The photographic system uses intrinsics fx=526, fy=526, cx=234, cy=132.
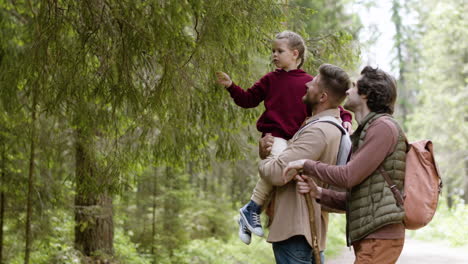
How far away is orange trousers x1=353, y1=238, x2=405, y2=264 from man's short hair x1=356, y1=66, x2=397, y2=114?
0.70m

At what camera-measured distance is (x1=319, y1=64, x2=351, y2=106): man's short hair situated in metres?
3.17

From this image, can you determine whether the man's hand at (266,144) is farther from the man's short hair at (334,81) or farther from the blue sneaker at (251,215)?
the man's short hair at (334,81)

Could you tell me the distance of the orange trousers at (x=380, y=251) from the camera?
2.75 metres

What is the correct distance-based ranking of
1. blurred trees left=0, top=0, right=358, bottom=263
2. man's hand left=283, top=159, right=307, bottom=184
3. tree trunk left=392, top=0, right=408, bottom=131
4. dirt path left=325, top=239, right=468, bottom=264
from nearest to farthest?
1. man's hand left=283, top=159, right=307, bottom=184
2. blurred trees left=0, top=0, right=358, bottom=263
3. dirt path left=325, top=239, right=468, bottom=264
4. tree trunk left=392, top=0, right=408, bottom=131

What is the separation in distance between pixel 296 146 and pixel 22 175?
19.5ft

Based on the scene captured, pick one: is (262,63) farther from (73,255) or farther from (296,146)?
(296,146)

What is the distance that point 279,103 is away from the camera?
3.55 m

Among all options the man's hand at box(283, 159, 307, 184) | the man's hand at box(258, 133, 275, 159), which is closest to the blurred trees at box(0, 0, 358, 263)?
the man's hand at box(258, 133, 275, 159)

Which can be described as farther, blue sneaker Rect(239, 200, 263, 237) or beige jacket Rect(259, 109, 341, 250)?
blue sneaker Rect(239, 200, 263, 237)

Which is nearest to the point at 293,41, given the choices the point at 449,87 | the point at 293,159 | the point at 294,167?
the point at 293,159

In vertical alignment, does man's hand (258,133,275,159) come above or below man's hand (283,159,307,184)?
above

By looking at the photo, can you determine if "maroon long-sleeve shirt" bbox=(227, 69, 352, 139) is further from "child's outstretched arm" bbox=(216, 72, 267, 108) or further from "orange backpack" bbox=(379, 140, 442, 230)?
"orange backpack" bbox=(379, 140, 442, 230)

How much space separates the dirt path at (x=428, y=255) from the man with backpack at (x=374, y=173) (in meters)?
9.25

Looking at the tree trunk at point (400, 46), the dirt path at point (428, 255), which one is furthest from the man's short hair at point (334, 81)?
the tree trunk at point (400, 46)
